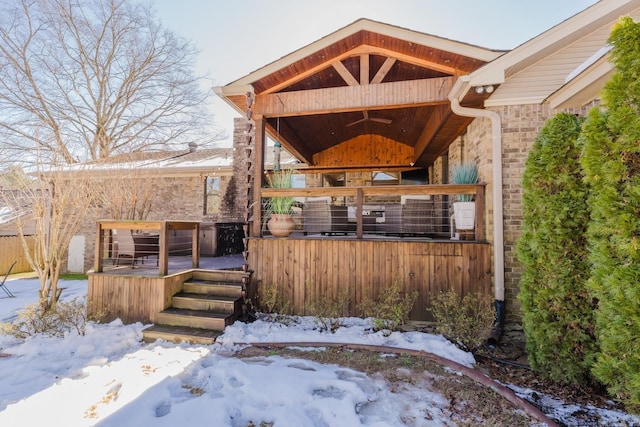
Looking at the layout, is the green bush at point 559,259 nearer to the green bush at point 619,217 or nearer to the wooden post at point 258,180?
the green bush at point 619,217

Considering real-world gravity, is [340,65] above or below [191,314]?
above

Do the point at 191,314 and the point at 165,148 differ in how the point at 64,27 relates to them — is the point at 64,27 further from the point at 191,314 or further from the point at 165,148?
the point at 191,314

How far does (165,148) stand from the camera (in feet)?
48.4

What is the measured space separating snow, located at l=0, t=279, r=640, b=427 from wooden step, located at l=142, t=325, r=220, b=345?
10 centimetres

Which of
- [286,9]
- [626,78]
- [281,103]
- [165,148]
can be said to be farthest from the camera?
[165,148]

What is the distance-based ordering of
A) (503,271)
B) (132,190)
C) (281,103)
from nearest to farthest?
(503,271), (281,103), (132,190)

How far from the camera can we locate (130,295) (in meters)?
4.77

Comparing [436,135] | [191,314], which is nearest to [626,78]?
[436,135]

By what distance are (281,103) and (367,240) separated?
2736 mm

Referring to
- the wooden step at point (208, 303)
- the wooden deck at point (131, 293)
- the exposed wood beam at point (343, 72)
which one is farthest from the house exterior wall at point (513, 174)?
the wooden deck at point (131, 293)

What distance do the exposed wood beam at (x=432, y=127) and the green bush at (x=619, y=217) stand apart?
Answer: 2684 millimetres

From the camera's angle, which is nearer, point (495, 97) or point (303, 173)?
point (495, 97)

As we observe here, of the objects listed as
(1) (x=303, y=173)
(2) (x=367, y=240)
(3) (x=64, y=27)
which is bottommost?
(2) (x=367, y=240)

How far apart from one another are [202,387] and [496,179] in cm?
442
